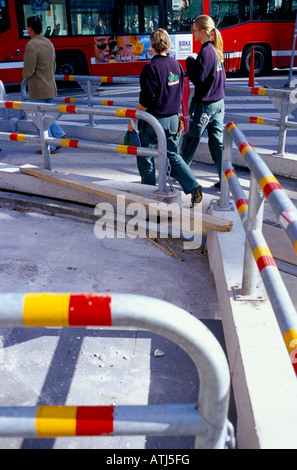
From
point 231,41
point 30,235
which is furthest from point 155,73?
point 231,41

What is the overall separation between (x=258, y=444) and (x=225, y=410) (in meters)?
0.63

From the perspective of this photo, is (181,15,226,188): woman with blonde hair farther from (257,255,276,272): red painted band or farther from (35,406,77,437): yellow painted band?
(35,406,77,437): yellow painted band

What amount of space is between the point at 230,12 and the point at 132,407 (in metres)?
15.5

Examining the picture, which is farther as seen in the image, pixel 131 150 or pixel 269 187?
pixel 131 150

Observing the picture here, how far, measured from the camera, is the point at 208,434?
1.47m

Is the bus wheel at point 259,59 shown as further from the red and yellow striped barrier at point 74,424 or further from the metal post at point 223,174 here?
the red and yellow striped barrier at point 74,424

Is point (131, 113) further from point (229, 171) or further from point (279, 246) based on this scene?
point (279, 246)

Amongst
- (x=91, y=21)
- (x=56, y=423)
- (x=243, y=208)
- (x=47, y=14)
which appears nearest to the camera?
(x=56, y=423)

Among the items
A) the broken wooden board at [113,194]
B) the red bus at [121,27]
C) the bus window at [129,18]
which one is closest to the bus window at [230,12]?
the red bus at [121,27]

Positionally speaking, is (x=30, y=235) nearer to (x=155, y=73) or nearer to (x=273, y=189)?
(x=155, y=73)

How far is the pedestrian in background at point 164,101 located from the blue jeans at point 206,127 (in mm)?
327

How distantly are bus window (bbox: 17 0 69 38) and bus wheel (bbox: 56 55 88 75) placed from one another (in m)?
0.81

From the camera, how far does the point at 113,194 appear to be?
4844 mm

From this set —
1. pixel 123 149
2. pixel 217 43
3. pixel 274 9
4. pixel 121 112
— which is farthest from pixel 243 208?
pixel 274 9
